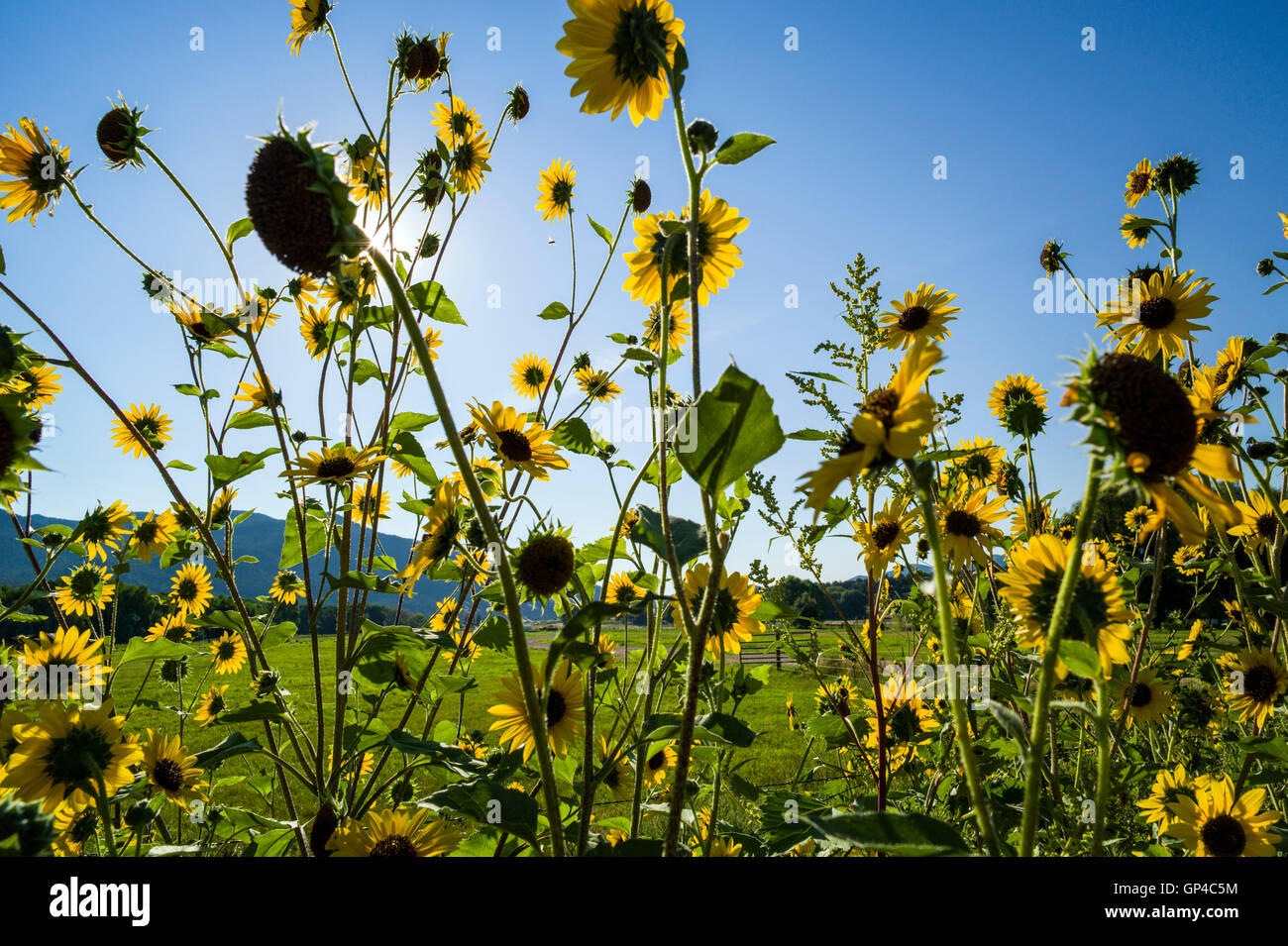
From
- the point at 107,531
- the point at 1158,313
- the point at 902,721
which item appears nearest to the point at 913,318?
the point at 1158,313

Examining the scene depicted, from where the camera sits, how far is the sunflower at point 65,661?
1.78m

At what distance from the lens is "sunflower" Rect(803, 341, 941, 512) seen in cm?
67

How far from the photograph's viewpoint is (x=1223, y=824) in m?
1.56

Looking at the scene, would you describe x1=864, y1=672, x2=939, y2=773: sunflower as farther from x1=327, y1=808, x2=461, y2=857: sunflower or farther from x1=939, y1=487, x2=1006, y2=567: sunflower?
x1=327, y1=808, x2=461, y2=857: sunflower

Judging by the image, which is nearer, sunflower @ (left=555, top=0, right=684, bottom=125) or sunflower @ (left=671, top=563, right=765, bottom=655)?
sunflower @ (left=555, top=0, right=684, bottom=125)

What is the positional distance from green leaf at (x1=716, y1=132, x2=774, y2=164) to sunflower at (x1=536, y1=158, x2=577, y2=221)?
2979 millimetres

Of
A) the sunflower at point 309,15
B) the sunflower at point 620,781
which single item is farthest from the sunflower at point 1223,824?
the sunflower at point 309,15

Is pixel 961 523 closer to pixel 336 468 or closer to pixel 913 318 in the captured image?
Result: pixel 913 318

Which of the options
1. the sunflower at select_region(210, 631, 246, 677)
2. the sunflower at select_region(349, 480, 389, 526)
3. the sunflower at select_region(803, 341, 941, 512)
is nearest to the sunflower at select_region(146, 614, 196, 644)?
the sunflower at select_region(210, 631, 246, 677)

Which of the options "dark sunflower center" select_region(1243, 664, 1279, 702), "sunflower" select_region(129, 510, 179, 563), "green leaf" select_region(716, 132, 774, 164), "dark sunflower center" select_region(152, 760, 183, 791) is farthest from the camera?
Answer: "sunflower" select_region(129, 510, 179, 563)
